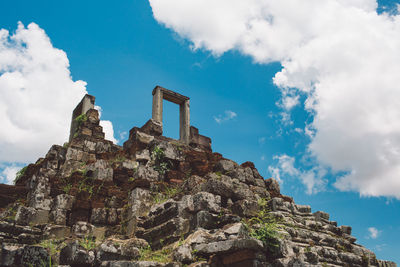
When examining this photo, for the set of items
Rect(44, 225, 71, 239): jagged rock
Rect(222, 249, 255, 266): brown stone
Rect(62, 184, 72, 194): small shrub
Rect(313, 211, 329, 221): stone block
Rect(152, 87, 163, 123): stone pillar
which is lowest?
Rect(222, 249, 255, 266): brown stone

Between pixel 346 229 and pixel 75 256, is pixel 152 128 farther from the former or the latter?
pixel 75 256

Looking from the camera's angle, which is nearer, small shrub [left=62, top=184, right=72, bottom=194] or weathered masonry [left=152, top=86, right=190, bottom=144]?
small shrub [left=62, top=184, right=72, bottom=194]

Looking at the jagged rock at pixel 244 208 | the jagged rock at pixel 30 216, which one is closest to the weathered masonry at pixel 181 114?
the jagged rock at pixel 30 216

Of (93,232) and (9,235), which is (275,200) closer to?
(93,232)

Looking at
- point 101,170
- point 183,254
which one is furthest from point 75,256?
point 101,170

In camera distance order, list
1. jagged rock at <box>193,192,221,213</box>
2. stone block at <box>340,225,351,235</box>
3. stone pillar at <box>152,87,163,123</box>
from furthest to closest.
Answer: stone pillar at <box>152,87,163,123</box>, stone block at <box>340,225,351,235</box>, jagged rock at <box>193,192,221,213</box>

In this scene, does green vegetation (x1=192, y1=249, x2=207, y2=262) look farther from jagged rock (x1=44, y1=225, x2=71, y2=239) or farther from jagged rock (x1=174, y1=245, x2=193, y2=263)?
jagged rock (x1=44, y1=225, x2=71, y2=239)

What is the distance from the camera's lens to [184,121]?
13.6 metres

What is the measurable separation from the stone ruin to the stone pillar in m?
2.22

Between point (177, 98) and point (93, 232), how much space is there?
803 centimetres

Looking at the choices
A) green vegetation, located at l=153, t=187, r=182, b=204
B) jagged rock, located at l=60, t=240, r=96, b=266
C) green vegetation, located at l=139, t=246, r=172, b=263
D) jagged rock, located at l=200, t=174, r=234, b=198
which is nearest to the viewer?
jagged rock, located at l=60, t=240, r=96, b=266

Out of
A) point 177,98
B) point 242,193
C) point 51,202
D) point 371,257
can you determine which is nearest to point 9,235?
point 51,202

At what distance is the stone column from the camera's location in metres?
13.4

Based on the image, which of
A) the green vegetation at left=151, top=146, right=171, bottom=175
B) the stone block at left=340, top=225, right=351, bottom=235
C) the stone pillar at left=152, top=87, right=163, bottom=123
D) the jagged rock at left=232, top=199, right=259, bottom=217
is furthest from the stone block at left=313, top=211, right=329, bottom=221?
the stone pillar at left=152, top=87, right=163, bottom=123
